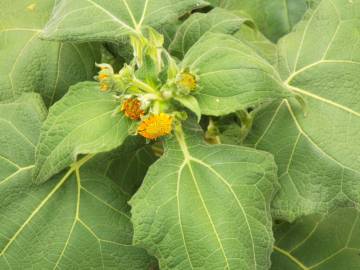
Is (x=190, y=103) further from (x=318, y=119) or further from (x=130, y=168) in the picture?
(x=130, y=168)

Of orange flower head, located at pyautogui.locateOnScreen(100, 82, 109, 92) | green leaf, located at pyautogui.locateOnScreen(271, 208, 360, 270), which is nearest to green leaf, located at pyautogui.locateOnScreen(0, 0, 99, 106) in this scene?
orange flower head, located at pyautogui.locateOnScreen(100, 82, 109, 92)

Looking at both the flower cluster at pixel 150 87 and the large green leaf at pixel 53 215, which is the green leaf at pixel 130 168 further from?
the flower cluster at pixel 150 87

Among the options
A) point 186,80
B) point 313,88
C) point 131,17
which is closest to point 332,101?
point 313,88

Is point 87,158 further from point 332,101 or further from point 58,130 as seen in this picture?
point 332,101

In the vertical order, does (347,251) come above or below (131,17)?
below

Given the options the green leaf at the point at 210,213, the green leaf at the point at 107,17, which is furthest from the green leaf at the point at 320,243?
the green leaf at the point at 107,17
